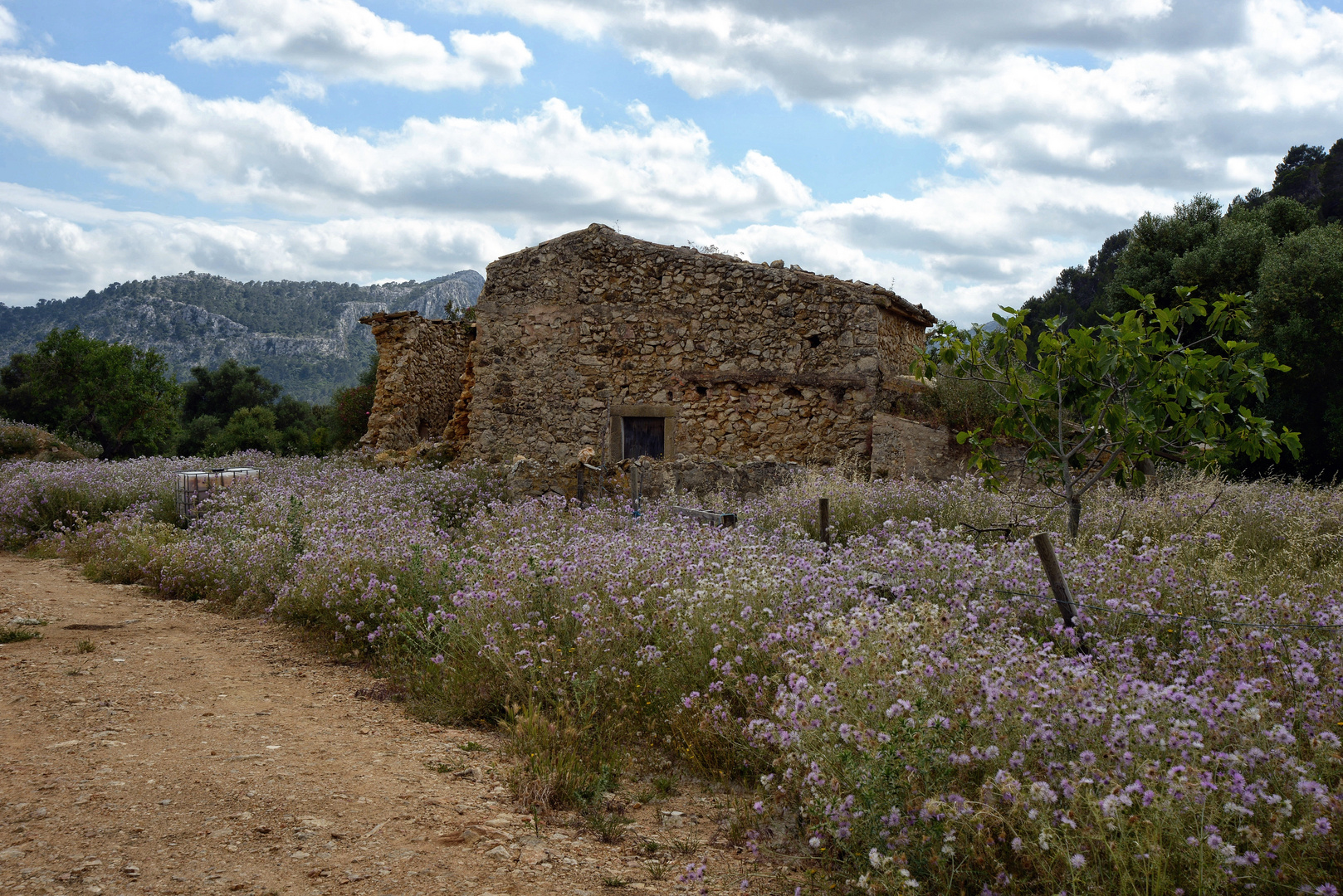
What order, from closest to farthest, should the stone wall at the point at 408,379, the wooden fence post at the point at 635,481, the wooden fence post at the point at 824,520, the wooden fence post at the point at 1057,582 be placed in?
the wooden fence post at the point at 1057,582, the wooden fence post at the point at 824,520, the wooden fence post at the point at 635,481, the stone wall at the point at 408,379

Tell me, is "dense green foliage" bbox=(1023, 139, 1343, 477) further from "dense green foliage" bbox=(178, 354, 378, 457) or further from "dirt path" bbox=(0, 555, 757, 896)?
"dense green foliage" bbox=(178, 354, 378, 457)

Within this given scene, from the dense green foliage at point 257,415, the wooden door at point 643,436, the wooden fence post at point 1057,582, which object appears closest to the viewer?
the wooden fence post at point 1057,582

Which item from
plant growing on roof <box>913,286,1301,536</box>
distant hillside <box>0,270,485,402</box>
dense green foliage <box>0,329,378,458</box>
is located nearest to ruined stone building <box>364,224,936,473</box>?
plant growing on roof <box>913,286,1301,536</box>

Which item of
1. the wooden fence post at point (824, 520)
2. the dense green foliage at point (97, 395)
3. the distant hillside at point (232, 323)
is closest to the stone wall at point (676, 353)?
the wooden fence post at point (824, 520)

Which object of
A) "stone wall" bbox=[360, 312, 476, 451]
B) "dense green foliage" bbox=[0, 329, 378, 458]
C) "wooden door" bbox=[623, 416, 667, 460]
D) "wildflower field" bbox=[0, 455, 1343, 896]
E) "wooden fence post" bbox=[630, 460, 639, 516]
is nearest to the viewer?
"wildflower field" bbox=[0, 455, 1343, 896]

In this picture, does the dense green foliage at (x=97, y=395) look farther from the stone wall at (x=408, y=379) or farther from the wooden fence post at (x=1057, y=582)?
the wooden fence post at (x=1057, y=582)

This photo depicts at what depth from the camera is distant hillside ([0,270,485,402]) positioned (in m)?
79.2

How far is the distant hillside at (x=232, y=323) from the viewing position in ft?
260

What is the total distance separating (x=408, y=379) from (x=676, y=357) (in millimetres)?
5813

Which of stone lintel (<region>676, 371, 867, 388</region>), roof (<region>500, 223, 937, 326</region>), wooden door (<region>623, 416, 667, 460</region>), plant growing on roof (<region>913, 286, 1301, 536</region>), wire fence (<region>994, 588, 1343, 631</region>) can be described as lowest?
wire fence (<region>994, 588, 1343, 631</region>)

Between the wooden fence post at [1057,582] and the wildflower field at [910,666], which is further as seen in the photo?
the wooden fence post at [1057,582]

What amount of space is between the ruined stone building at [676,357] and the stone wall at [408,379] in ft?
5.94

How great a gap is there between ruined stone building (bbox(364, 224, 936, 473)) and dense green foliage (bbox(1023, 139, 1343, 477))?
213 inches

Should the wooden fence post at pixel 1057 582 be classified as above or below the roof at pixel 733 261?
below
